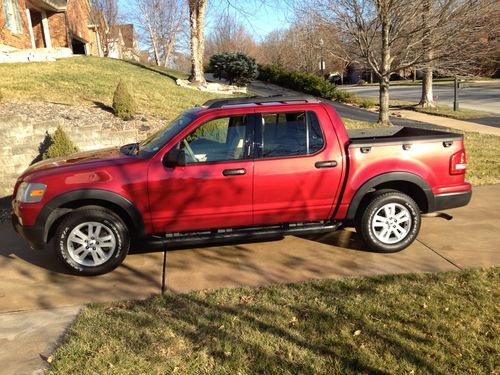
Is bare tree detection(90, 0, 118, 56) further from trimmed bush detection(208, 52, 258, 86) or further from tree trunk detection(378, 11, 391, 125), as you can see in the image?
tree trunk detection(378, 11, 391, 125)

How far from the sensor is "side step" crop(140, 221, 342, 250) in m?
4.61

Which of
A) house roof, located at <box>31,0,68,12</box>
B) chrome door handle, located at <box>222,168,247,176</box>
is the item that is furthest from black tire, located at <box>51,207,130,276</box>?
house roof, located at <box>31,0,68,12</box>

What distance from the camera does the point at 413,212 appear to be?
485 cm

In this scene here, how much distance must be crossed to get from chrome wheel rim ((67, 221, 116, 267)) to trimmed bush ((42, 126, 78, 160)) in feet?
12.0

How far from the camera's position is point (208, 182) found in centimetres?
451

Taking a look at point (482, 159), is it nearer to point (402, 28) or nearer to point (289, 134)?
point (402, 28)

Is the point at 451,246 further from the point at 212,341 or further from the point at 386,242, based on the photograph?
the point at 212,341

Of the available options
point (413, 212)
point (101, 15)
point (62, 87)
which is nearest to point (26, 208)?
point (413, 212)

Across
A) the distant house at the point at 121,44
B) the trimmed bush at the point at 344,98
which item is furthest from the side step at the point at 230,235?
the distant house at the point at 121,44

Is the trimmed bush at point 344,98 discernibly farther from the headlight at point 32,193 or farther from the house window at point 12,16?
the headlight at point 32,193

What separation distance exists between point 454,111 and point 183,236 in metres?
19.3

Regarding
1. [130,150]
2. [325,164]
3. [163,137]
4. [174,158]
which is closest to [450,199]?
[325,164]

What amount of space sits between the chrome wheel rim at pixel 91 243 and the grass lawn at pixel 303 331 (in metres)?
0.74

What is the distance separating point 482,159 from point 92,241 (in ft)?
26.6
